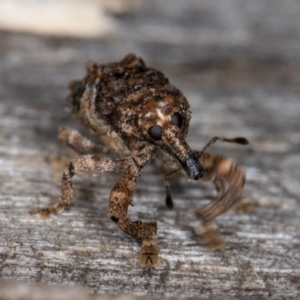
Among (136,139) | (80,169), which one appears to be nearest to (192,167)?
(136,139)


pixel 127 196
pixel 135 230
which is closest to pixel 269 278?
pixel 135 230

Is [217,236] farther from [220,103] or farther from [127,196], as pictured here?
[220,103]

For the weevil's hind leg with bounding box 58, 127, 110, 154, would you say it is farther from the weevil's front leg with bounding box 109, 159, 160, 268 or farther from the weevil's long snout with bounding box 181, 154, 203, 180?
the weevil's long snout with bounding box 181, 154, 203, 180

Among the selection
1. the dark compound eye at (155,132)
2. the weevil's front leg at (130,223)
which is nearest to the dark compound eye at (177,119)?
the dark compound eye at (155,132)

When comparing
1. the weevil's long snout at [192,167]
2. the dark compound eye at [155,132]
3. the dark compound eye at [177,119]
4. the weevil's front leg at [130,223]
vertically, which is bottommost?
the weevil's front leg at [130,223]

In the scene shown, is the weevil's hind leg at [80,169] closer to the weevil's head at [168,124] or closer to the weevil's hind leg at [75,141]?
the weevil's head at [168,124]

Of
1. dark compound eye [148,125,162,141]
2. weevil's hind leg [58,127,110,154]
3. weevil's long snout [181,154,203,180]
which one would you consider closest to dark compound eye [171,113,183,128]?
dark compound eye [148,125,162,141]
